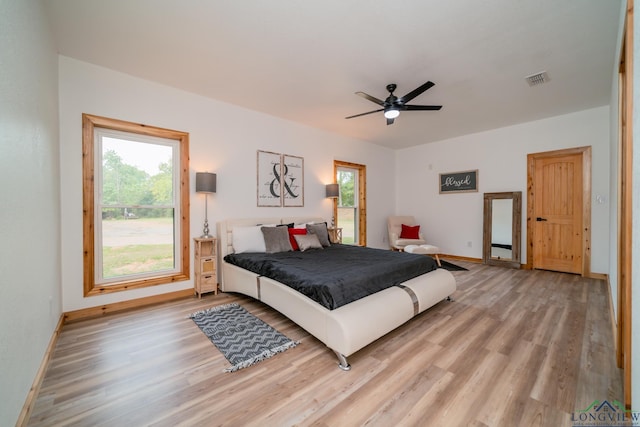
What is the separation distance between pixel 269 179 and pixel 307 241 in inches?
51.5

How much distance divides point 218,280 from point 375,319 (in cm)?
253

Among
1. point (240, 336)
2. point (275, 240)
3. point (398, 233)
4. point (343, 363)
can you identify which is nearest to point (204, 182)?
point (275, 240)

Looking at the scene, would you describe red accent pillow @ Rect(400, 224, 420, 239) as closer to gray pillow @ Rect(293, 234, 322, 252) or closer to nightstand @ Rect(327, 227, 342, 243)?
nightstand @ Rect(327, 227, 342, 243)

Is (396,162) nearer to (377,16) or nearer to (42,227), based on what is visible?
(377,16)

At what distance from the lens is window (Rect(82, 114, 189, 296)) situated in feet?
9.30

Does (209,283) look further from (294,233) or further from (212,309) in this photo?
(294,233)

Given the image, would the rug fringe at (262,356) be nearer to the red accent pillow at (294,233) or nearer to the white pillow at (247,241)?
the white pillow at (247,241)

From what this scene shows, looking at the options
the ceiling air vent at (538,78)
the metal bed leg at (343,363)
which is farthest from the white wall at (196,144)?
the ceiling air vent at (538,78)

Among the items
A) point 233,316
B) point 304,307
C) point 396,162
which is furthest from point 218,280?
point 396,162

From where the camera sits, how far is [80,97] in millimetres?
2752

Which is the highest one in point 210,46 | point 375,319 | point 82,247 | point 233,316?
point 210,46

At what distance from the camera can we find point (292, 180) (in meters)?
4.60

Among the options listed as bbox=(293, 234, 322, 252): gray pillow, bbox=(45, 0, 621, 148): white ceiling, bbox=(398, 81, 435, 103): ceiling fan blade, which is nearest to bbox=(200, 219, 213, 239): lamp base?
bbox=(293, 234, 322, 252): gray pillow

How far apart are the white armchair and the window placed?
164 inches
